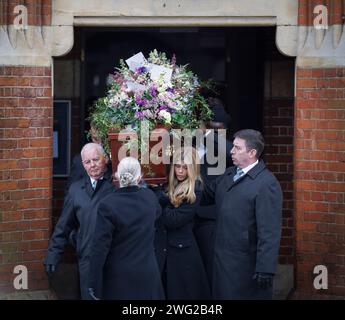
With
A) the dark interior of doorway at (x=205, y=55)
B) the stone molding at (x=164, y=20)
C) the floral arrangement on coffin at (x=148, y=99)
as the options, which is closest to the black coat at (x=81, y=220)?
the floral arrangement on coffin at (x=148, y=99)

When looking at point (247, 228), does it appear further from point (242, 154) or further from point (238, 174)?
point (242, 154)

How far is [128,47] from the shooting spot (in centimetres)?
1136

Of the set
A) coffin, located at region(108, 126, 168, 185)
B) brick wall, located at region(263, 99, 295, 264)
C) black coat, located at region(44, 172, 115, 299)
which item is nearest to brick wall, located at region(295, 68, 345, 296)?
coffin, located at region(108, 126, 168, 185)

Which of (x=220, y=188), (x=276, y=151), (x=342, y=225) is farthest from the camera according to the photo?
(x=276, y=151)

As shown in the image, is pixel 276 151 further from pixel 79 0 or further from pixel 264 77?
pixel 79 0

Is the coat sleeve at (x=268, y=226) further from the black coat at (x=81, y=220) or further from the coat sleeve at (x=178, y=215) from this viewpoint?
the black coat at (x=81, y=220)

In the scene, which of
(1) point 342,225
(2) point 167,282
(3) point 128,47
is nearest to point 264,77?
(3) point 128,47

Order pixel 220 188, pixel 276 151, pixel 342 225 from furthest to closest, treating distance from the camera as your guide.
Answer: pixel 276 151 < pixel 342 225 < pixel 220 188

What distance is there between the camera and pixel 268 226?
819 centimetres

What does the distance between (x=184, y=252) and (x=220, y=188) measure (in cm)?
61

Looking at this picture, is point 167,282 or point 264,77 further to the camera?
point 264,77

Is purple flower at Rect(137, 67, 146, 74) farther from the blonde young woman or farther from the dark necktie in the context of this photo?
the dark necktie

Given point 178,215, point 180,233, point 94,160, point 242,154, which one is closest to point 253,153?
point 242,154

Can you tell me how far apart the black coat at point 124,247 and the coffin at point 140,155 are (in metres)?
0.90
